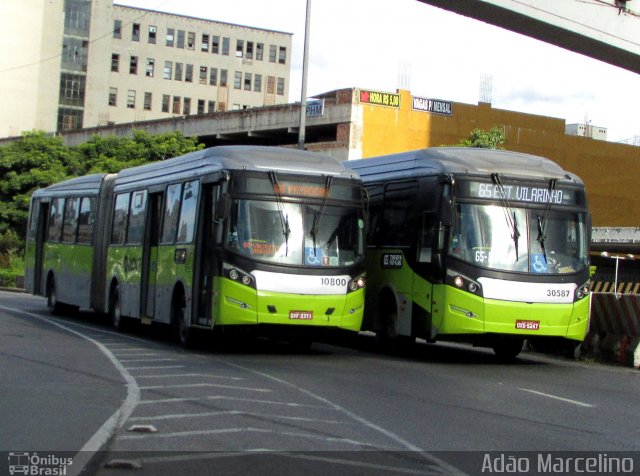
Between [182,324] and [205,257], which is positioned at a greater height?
[205,257]

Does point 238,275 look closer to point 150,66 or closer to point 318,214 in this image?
point 318,214

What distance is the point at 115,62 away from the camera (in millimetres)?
102438

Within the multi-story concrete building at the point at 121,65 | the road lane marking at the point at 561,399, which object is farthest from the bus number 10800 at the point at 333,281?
the multi-story concrete building at the point at 121,65

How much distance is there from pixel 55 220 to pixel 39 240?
1564 mm

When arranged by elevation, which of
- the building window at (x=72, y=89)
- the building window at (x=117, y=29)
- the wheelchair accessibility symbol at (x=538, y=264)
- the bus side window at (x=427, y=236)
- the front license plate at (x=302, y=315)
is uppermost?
the building window at (x=117, y=29)

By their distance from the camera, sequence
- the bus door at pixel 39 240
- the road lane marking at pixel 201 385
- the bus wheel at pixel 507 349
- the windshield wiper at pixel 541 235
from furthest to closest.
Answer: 1. the bus door at pixel 39 240
2. the bus wheel at pixel 507 349
3. the windshield wiper at pixel 541 235
4. the road lane marking at pixel 201 385

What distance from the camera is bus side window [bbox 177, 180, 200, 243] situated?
18766 millimetres

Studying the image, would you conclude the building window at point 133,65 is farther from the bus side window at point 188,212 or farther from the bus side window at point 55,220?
the bus side window at point 188,212

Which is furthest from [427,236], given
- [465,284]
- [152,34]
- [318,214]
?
[152,34]

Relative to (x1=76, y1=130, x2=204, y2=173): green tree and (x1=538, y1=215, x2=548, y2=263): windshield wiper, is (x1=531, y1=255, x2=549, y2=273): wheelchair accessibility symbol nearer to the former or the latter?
(x1=538, y1=215, x2=548, y2=263): windshield wiper

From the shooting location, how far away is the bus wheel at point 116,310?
23.4 meters

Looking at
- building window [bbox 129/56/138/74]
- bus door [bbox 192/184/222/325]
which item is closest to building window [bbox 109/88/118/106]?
building window [bbox 129/56/138/74]

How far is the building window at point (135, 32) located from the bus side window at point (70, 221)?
77.2 m

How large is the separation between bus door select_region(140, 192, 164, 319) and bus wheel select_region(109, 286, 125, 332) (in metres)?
1.95
